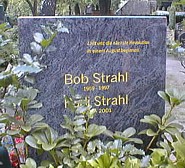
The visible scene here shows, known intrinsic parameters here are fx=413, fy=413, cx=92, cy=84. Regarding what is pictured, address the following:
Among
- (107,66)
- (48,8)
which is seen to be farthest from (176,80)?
(107,66)

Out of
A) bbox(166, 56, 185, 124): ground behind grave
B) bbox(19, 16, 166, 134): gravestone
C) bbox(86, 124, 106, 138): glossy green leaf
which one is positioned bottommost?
bbox(166, 56, 185, 124): ground behind grave

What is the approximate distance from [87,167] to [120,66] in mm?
1205

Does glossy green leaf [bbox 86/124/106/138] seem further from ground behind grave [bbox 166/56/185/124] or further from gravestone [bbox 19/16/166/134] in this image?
ground behind grave [bbox 166/56/185/124]

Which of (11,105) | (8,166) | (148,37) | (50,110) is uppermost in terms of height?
(148,37)

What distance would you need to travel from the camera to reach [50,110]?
283cm

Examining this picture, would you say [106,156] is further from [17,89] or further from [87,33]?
[87,33]

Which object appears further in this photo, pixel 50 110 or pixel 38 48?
pixel 50 110

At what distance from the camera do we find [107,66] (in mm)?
2865

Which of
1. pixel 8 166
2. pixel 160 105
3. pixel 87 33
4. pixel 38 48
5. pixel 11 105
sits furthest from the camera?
pixel 160 105

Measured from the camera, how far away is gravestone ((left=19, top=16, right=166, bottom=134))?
2.78 meters

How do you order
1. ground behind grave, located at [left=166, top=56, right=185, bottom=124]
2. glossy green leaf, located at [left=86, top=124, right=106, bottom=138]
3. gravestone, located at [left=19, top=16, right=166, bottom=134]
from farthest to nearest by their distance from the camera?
ground behind grave, located at [left=166, top=56, right=185, bottom=124]
gravestone, located at [left=19, top=16, right=166, bottom=134]
glossy green leaf, located at [left=86, top=124, right=106, bottom=138]

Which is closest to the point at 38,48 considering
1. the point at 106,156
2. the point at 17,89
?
the point at 17,89

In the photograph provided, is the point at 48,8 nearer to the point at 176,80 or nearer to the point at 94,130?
the point at 176,80

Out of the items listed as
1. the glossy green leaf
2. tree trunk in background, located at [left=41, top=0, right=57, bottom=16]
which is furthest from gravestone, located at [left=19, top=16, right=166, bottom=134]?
tree trunk in background, located at [left=41, top=0, right=57, bottom=16]
